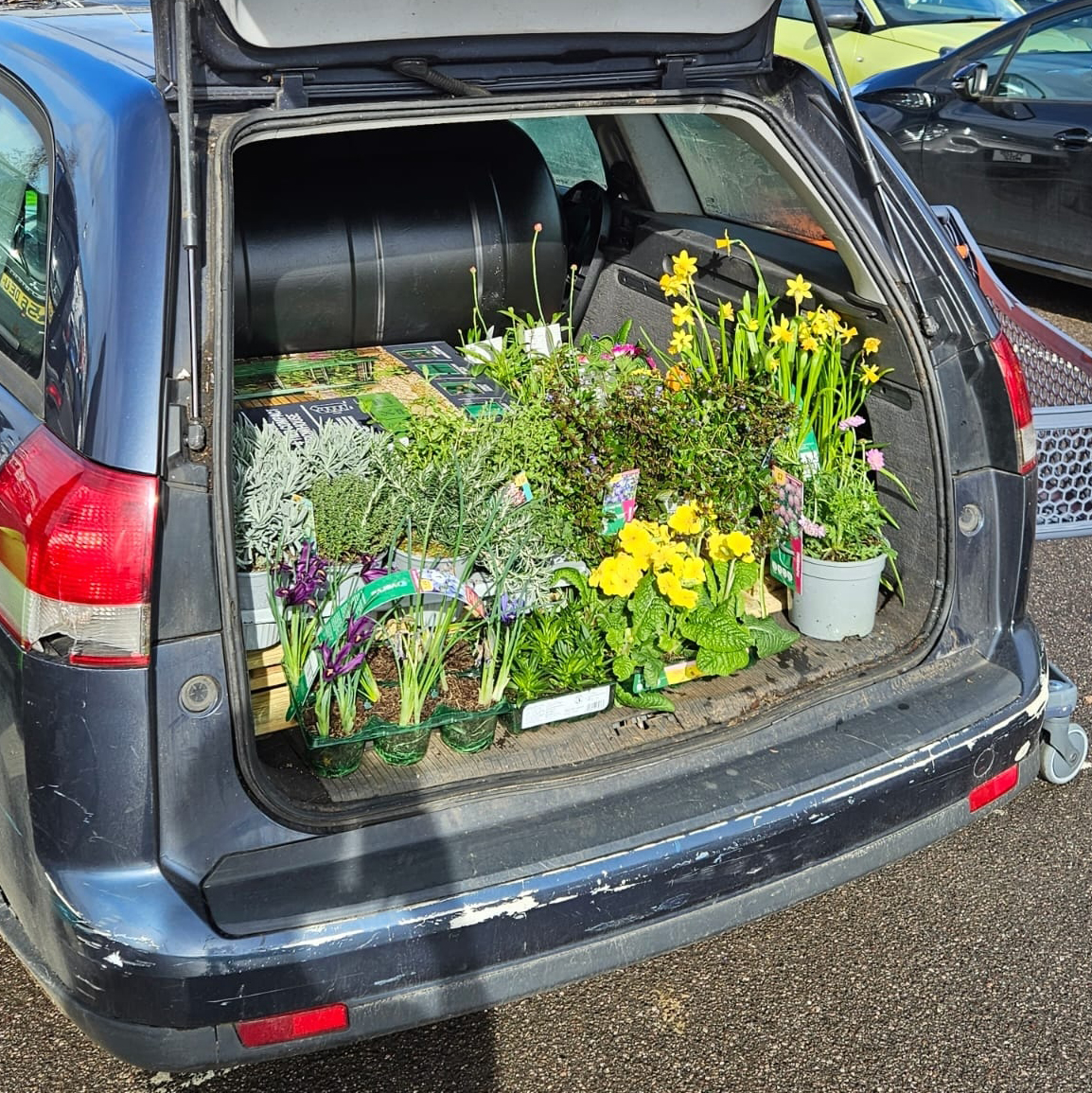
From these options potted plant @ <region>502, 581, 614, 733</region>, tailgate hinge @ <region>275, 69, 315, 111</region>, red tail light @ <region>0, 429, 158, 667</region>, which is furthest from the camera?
potted plant @ <region>502, 581, 614, 733</region>

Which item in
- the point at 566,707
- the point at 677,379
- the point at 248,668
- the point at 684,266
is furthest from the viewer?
the point at 684,266

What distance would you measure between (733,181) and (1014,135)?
3.62m

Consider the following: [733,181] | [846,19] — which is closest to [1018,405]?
[733,181]

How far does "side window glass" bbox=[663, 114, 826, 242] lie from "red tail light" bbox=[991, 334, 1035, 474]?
62cm

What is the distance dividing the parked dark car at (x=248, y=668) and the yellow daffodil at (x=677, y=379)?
17.8 inches

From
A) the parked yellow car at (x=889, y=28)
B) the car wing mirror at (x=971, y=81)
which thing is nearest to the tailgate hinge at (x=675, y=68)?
the car wing mirror at (x=971, y=81)

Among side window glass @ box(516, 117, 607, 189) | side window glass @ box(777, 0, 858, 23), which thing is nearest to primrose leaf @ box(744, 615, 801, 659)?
side window glass @ box(516, 117, 607, 189)

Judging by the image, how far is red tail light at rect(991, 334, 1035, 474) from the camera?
2479 millimetres

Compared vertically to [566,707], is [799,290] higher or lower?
higher

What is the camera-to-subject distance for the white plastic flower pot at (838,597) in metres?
2.63

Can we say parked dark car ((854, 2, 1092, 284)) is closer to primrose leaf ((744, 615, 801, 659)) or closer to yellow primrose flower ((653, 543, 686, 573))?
primrose leaf ((744, 615, 801, 659))

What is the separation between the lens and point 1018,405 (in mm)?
2486

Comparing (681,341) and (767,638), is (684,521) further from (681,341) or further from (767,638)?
(681,341)

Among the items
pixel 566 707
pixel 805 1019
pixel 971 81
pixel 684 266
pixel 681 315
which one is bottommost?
pixel 805 1019
